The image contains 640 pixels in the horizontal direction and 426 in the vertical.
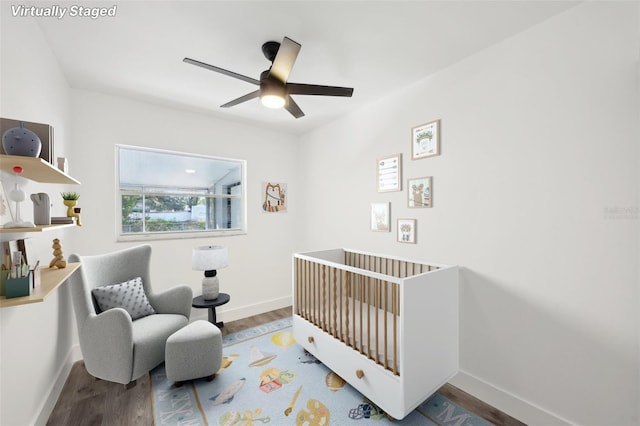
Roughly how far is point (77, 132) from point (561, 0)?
388cm

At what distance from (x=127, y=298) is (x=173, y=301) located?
373 mm

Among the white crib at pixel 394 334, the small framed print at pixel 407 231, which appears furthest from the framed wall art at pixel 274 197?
the small framed print at pixel 407 231

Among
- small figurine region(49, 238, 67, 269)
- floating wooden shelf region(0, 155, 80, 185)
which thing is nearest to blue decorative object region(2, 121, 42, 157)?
floating wooden shelf region(0, 155, 80, 185)

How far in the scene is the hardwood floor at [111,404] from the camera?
1.82 metres

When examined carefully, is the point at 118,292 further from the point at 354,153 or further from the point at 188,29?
the point at 354,153

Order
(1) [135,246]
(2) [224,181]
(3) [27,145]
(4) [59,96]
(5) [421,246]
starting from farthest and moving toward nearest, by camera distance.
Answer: (2) [224,181], (1) [135,246], (5) [421,246], (4) [59,96], (3) [27,145]

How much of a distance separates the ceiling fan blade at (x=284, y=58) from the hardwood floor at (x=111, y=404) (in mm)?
2386

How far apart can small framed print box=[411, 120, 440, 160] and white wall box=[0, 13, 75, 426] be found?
2.68 metres

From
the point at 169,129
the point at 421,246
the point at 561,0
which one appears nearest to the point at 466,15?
the point at 561,0

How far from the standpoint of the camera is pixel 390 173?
8.98 feet

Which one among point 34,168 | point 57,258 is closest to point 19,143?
point 34,168

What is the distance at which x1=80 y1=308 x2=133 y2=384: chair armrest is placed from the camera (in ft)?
6.44

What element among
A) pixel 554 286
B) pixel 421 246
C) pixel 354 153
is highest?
pixel 354 153

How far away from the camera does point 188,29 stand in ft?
5.87
